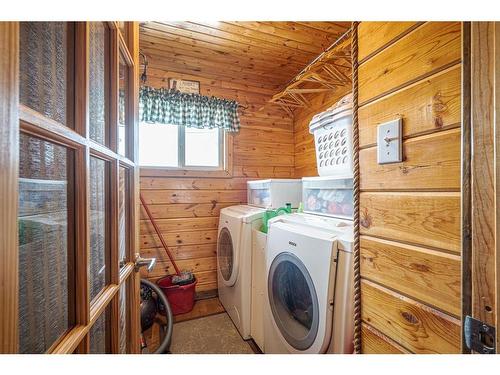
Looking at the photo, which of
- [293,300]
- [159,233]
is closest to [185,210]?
[159,233]

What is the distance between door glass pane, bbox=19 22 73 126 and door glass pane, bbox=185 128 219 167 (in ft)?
6.58

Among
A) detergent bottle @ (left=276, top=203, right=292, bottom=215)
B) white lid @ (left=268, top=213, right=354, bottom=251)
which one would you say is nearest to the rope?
white lid @ (left=268, top=213, right=354, bottom=251)

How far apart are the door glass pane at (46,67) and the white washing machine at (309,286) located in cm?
98

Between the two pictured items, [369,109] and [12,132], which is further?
[369,109]

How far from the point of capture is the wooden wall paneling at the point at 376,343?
2.15 ft

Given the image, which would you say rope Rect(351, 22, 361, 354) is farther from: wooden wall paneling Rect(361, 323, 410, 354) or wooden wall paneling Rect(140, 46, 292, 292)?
wooden wall paneling Rect(140, 46, 292, 292)

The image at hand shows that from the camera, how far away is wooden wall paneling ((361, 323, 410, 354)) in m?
0.66

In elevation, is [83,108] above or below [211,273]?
above

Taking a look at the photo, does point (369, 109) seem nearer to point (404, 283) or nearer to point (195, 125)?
point (404, 283)

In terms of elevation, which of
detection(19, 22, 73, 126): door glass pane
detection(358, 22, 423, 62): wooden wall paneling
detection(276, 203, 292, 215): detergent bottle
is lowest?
detection(276, 203, 292, 215): detergent bottle
